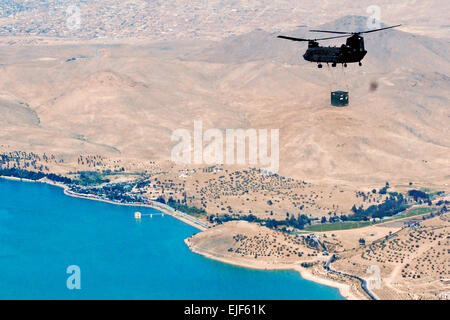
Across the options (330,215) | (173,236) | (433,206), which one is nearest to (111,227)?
(173,236)

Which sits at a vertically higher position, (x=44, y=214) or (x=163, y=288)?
(x=44, y=214)

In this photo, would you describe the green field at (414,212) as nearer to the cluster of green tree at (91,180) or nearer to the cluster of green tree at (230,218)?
the cluster of green tree at (230,218)

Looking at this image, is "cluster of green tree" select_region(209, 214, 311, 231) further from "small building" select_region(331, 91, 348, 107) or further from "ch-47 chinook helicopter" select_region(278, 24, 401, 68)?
"ch-47 chinook helicopter" select_region(278, 24, 401, 68)

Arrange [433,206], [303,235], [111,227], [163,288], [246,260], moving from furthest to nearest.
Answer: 1. [433,206]
2. [111,227]
3. [303,235]
4. [246,260]
5. [163,288]
